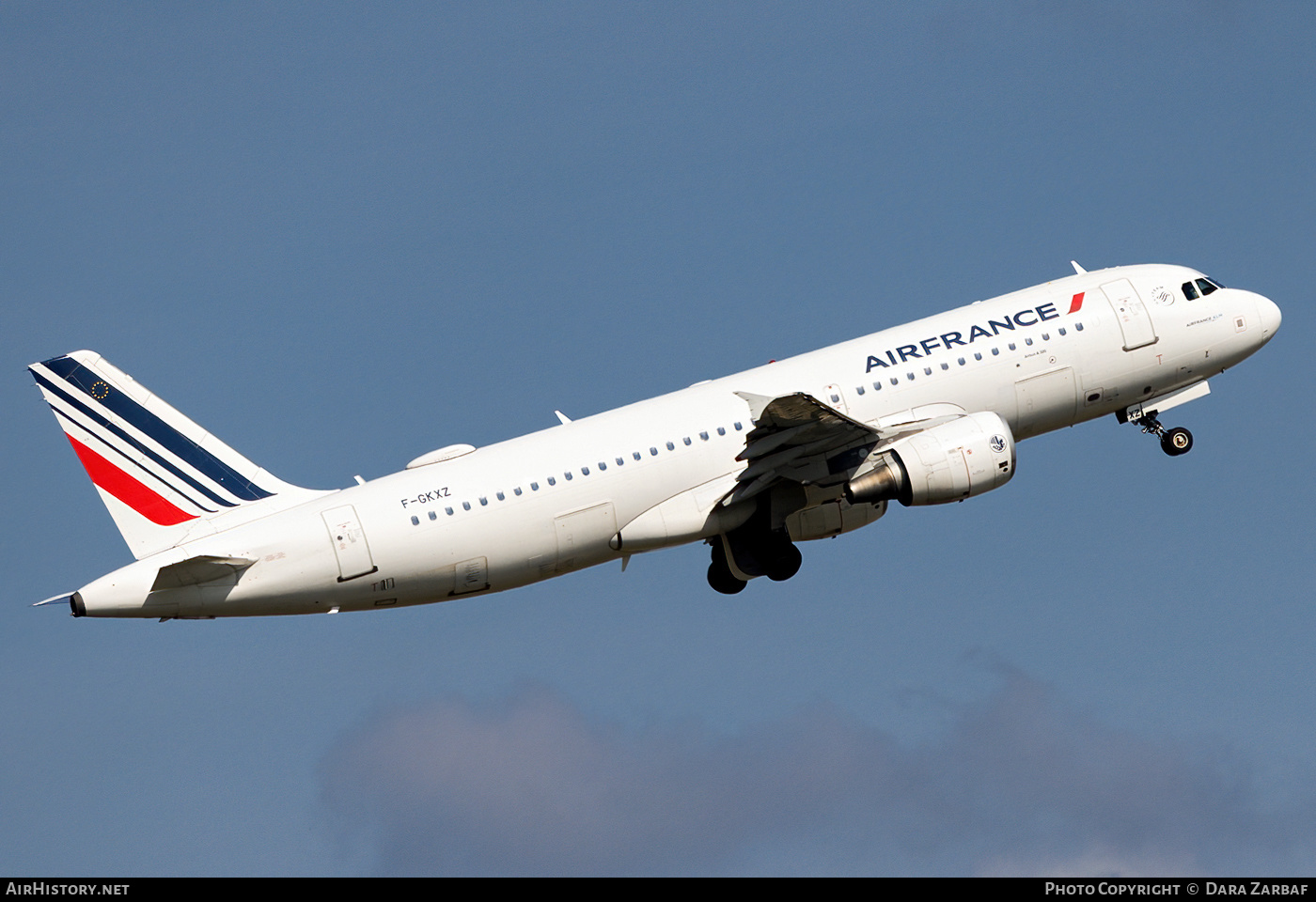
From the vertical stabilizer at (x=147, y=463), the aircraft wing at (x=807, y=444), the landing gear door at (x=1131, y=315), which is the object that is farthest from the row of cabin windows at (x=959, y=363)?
the vertical stabilizer at (x=147, y=463)

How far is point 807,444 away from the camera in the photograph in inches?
1934

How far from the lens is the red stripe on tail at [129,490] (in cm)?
4697

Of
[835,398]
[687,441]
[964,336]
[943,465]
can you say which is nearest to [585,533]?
[687,441]

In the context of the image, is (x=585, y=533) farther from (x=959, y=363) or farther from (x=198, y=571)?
(x=959, y=363)

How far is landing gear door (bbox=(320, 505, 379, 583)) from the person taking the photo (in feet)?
153

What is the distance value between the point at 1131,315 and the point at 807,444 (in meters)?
11.9

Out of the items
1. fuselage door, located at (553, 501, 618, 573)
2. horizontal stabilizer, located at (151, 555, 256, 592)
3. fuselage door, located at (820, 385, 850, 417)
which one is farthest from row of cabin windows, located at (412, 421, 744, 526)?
horizontal stabilizer, located at (151, 555, 256, 592)

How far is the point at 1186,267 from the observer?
183 ft

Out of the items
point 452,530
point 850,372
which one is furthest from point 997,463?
point 452,530

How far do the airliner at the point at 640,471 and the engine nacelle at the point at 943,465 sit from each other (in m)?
0.06

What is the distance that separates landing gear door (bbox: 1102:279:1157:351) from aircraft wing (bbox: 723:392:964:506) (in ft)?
23.0

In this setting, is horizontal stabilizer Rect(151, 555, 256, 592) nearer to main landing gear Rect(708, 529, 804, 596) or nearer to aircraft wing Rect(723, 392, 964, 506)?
aircraft wing Rect(723, 392, 964, 506)

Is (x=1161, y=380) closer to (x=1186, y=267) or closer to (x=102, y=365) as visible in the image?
(x=1186, y=267)
